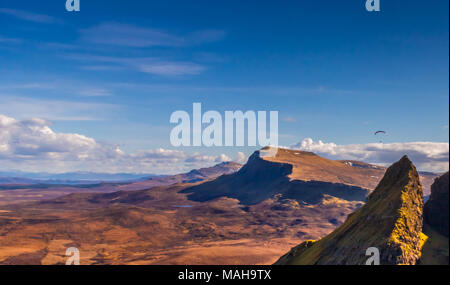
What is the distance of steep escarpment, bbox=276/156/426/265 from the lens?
47.7 meters

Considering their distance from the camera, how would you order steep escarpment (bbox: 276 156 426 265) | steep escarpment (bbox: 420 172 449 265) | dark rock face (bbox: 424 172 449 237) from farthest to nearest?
dark rock face (bbox: 424 172 449 237) → steep escarpment (bbox: 420 172 449 265) → steep escarpment (bbox: 276 156 426 265)

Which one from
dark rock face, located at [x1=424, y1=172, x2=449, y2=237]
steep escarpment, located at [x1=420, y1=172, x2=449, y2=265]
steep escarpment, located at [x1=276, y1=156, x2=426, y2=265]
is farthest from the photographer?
dark rock face, located at [x1=424, y1=172, x2=449, y2=237]

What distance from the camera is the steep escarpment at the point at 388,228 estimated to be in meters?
47.7

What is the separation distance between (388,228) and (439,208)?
603 inches

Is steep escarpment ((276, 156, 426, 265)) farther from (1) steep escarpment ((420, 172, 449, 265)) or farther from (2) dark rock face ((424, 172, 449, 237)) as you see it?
(2) dark rock face ((424, 172, 449, 237))

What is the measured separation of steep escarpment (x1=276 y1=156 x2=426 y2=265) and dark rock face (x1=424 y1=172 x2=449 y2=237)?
343 cm

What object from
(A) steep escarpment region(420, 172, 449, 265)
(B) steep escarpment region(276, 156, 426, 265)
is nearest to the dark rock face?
(A) steep escarpment region(420, 172, 449, 265)

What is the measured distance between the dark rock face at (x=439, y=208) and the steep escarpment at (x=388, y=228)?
343cm

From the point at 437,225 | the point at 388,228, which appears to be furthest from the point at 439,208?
the point at 388,228

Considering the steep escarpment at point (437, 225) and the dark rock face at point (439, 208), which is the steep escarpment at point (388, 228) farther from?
the dark rock face at point (439, 208)
